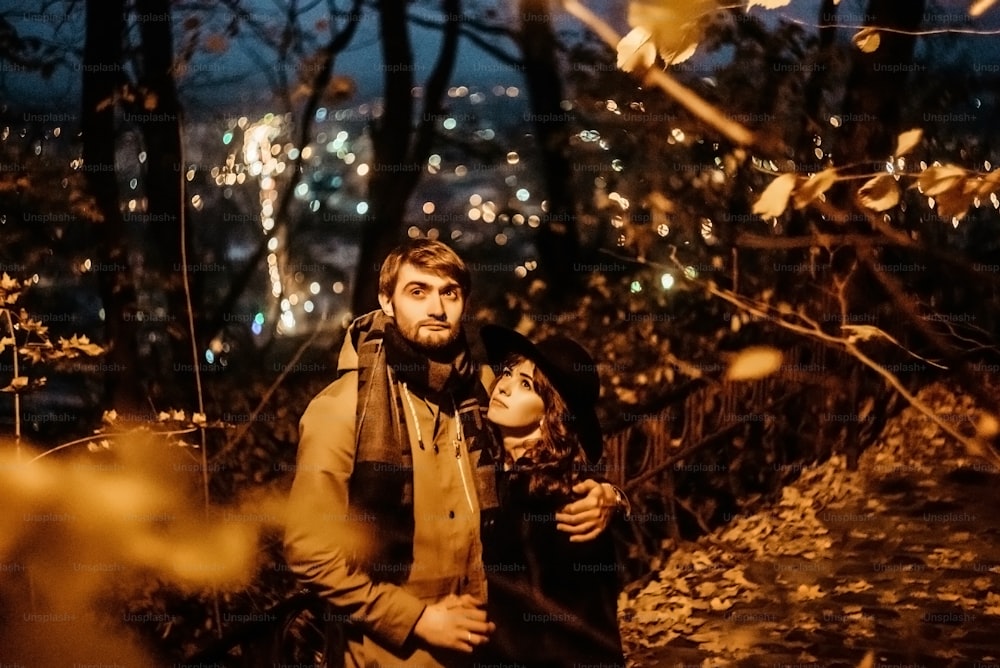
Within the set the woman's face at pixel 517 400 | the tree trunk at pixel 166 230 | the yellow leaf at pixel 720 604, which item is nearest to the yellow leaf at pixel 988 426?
the yellow leaf at pixel 720 604

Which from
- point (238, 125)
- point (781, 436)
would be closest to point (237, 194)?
point (238, 125)

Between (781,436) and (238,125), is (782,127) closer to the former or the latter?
(781,436)

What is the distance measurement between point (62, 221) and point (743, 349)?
3088mm

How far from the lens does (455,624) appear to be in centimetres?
371

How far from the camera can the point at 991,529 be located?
458cm

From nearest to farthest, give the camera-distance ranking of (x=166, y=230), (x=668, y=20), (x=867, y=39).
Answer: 1. (x=668, y=20)
2. (x=867, y=39)
3. (x=166, y=230)

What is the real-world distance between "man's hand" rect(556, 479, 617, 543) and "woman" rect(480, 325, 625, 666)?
3 centimetres

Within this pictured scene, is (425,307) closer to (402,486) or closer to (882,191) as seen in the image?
(402,486)

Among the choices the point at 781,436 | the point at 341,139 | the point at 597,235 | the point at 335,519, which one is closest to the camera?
the point at 335,519

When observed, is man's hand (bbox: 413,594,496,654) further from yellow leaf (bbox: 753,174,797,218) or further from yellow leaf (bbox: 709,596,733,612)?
yellow leaf (bbox: 753,174,797,218)

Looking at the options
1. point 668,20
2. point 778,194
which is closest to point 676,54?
point 668,20

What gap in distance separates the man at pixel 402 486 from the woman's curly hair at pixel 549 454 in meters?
0.14

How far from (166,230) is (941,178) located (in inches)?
121

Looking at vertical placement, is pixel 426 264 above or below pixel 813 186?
below
